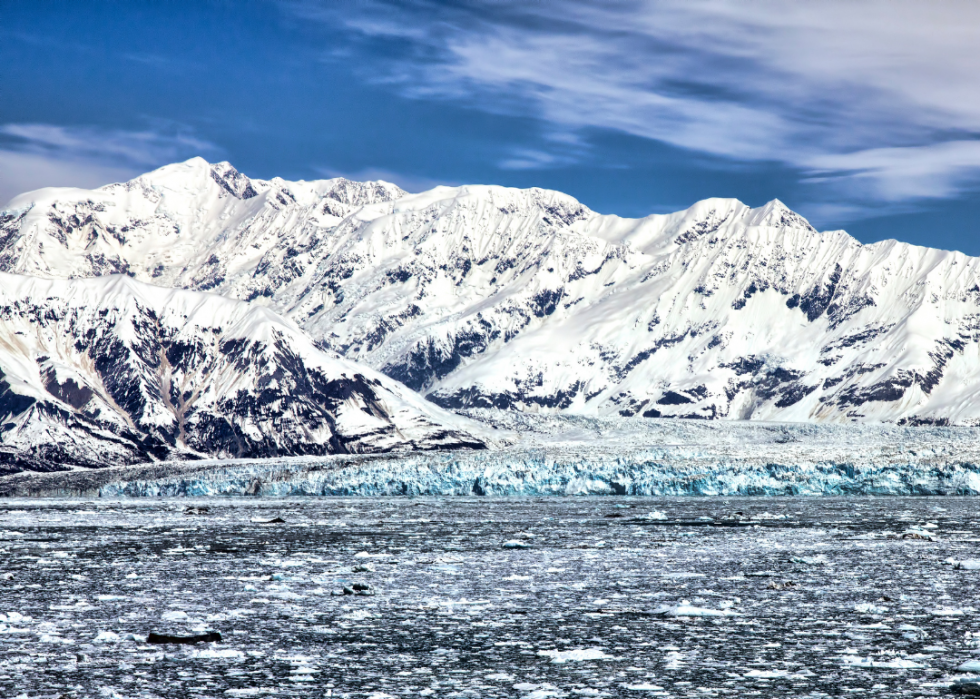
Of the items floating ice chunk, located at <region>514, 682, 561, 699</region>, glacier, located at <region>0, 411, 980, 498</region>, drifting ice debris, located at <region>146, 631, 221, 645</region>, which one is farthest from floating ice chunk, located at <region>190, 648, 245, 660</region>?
glacier, located at <region>0, 411, 980, 498</region>

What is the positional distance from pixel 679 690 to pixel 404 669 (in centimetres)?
523

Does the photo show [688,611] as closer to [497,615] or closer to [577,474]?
[497,615]

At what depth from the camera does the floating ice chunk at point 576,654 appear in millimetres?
22436

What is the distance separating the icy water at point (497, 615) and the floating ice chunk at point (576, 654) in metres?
0.07

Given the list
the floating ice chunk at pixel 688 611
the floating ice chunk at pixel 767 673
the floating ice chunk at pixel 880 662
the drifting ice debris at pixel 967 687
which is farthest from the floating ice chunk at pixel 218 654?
the drifting ice debris at pixel 967 687

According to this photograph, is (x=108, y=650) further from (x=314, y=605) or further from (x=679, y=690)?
(x=679, y=690)

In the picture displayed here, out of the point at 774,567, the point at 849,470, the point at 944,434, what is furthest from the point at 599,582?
the point at 944,434

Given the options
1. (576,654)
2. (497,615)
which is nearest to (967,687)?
(576,654)

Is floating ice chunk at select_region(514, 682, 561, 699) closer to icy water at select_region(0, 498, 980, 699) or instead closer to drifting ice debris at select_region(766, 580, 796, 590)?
icy water at select_region(0, 498, 980, 699)

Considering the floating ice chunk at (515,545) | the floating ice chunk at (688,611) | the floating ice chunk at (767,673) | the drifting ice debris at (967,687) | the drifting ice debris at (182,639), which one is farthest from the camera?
the floating ice chunk at (515,545)

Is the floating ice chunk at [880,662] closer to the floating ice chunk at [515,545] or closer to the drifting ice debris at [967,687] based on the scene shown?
the drifting ice debris at [967,687]

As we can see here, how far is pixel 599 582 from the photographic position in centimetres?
3491

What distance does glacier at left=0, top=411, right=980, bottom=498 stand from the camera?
119m

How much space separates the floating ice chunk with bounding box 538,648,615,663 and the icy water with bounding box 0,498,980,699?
0.07 metres
